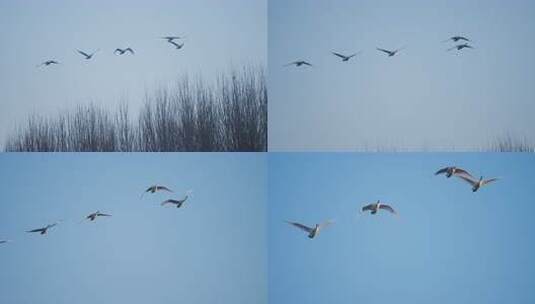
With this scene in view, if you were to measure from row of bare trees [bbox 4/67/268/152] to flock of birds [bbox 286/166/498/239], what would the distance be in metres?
0.43

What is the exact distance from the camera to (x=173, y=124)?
2.66m

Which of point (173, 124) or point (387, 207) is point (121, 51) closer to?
point (173, 124)

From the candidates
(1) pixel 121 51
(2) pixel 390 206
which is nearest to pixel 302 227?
(2) pixel 390 206

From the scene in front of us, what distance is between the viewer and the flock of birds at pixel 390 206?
90.8 inches

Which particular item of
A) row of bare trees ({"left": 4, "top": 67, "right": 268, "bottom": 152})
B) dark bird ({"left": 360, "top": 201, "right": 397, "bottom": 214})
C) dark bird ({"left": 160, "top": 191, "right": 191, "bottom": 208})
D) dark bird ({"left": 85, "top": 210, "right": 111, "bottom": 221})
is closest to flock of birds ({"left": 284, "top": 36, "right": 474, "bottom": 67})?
row of bare trees ({"left": 4, "top": 67, "right": 268, "bottom": 152})

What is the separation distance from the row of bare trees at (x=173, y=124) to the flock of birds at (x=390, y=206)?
428mm

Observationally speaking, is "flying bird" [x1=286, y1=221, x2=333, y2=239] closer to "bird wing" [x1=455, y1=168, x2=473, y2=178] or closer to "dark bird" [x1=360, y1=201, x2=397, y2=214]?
"dark bird" [x1=360, y1=201, x2=397, y2=214]

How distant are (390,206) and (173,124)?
1.01 metres

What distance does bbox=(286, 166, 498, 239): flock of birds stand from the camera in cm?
231

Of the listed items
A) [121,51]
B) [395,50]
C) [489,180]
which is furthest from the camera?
[121,51]

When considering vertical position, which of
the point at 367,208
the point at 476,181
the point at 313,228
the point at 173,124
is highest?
the point at 173,124

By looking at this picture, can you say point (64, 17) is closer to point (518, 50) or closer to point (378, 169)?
point (378, 169)

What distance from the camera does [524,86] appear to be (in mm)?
2258

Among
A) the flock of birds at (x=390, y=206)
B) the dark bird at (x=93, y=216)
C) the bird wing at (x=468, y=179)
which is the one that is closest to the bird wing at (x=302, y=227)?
the flock of birds at (x=390, y=206)
